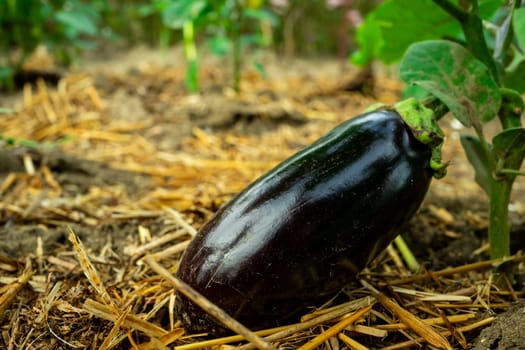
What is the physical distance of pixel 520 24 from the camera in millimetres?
1183

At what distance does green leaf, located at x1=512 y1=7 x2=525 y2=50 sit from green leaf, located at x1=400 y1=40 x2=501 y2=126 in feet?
0.56

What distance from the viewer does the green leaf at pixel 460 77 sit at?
1057 mm

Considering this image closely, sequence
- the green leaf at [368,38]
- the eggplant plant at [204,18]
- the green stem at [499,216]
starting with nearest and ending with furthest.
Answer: the green stem at [499,216] < the green leaf at [368,38] < the eggplant plant at [204,18]

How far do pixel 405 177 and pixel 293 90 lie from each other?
2.83 metres

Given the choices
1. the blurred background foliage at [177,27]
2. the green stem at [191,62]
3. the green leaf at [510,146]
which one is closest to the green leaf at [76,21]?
the blurred background foliage at [177,27]

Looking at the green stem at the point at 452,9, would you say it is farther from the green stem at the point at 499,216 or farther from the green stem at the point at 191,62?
the green stem at the point at 191,62

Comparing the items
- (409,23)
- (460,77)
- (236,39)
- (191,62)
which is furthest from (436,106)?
(236,39)

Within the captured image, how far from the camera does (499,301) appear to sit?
1134mm

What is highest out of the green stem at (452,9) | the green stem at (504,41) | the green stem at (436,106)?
the green stem at (452,9)

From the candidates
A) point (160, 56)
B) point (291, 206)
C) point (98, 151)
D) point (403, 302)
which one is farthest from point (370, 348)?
point (160, 56)

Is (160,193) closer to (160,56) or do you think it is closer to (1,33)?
(1,33)

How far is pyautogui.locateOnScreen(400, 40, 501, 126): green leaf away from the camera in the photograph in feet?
3.47

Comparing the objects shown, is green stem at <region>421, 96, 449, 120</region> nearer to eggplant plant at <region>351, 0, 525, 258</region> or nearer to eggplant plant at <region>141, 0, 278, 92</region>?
eggplant plant at <region>351, 0, 525, 258</region>

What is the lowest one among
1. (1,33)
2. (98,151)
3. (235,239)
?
(98,151)
